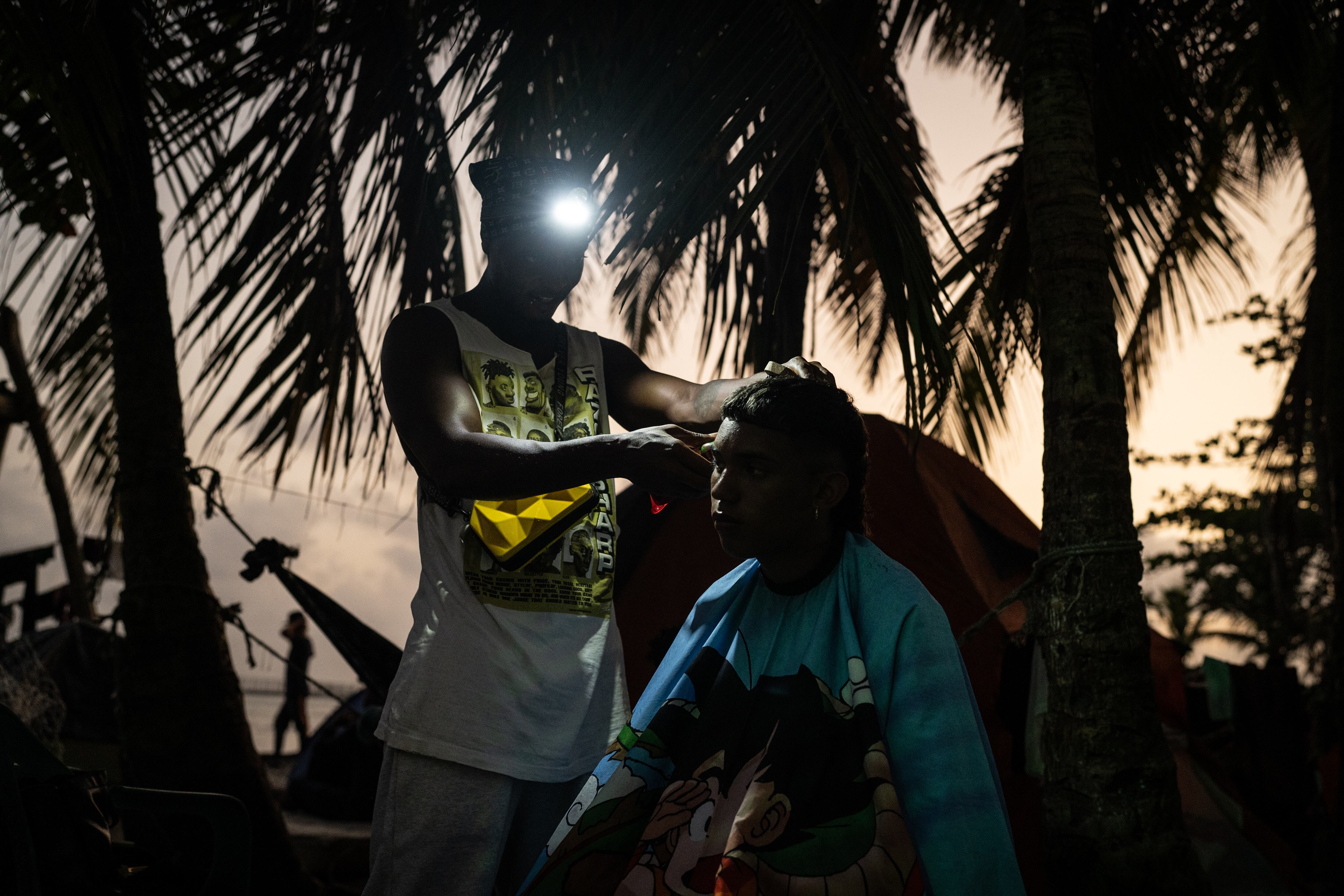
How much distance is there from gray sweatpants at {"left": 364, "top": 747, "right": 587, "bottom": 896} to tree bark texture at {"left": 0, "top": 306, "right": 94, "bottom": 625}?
220 inches

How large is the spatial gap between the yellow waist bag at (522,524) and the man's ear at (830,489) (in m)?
0.42

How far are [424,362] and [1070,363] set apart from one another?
1602 mm

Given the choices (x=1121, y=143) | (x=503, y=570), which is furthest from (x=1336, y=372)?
(x=503, y=570)

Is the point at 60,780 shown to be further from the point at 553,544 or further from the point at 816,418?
the point at 816,418

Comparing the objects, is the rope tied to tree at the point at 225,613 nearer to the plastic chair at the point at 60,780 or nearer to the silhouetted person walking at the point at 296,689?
the plastic chair at the point at 60,780

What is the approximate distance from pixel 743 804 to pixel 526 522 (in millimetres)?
599

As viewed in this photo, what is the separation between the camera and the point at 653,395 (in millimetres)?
1988

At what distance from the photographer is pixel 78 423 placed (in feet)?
14.1

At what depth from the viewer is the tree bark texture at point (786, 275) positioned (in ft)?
10.9

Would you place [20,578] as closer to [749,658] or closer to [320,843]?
[320,843]

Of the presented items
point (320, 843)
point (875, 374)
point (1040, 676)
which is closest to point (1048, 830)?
point (1040, 676)

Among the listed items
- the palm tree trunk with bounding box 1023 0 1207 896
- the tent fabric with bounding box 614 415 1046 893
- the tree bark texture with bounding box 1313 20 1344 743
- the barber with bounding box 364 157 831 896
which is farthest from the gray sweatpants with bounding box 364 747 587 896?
the tree bark texture with bounding box 1313 20 1344 743

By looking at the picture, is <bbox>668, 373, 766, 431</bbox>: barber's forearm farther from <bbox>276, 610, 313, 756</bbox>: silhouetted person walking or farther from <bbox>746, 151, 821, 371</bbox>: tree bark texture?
<bbox>276, 610, 313, 756</bbox>: silhouetted person walking

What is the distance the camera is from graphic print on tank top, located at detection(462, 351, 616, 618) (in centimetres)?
166
